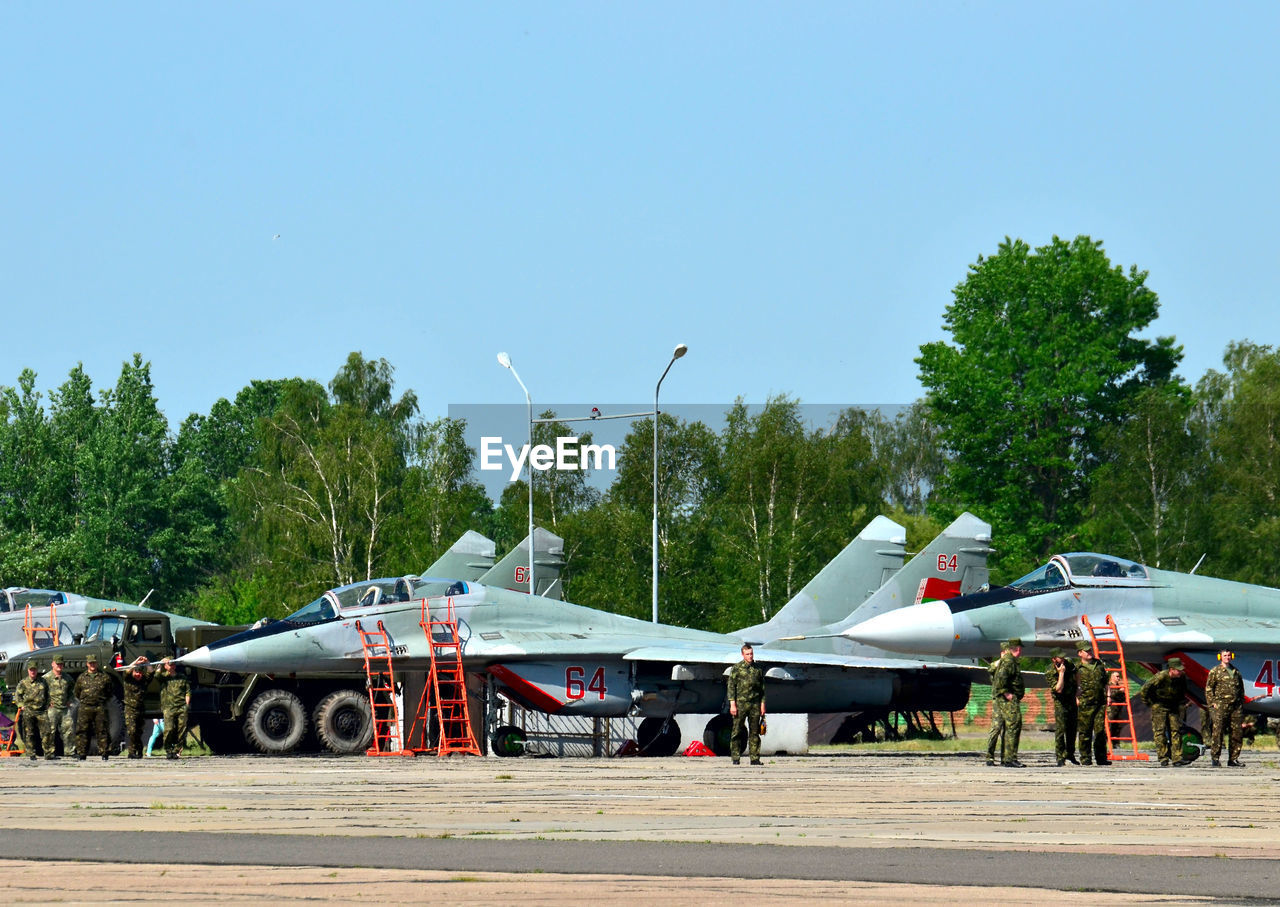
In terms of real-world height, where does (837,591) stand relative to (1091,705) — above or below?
above

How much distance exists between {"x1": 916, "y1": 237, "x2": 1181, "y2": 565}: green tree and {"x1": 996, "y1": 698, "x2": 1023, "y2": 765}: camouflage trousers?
33588 mm

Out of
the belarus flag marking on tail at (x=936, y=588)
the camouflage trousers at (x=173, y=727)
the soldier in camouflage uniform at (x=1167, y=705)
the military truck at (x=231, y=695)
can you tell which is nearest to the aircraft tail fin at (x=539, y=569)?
the military truck at (x=231, y=695)

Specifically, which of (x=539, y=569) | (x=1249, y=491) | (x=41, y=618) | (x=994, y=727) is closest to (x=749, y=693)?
(x=994, y=727)

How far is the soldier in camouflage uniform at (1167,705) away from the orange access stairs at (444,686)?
9.16m

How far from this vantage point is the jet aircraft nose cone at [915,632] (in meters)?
20.8

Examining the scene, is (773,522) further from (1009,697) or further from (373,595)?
(1009,697)

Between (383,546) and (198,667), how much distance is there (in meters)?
31.9

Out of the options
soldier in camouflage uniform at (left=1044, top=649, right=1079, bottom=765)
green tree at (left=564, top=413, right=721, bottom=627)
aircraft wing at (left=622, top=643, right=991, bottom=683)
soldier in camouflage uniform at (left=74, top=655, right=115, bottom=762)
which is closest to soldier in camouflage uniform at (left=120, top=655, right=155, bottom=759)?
soldier in camouflage uniform at (left=74, top=655, right=115, bottom=762)

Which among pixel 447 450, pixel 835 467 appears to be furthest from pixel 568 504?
pixel 835 467

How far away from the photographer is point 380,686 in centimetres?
2330

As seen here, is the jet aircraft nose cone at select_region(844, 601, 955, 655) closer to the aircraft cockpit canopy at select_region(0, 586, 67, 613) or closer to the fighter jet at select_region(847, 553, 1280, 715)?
the fighter jet at select_region(847, 553, 1280, 715)

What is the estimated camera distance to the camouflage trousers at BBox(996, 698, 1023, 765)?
18203mm

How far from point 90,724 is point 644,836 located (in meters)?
14.7

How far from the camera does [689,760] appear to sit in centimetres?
2119
